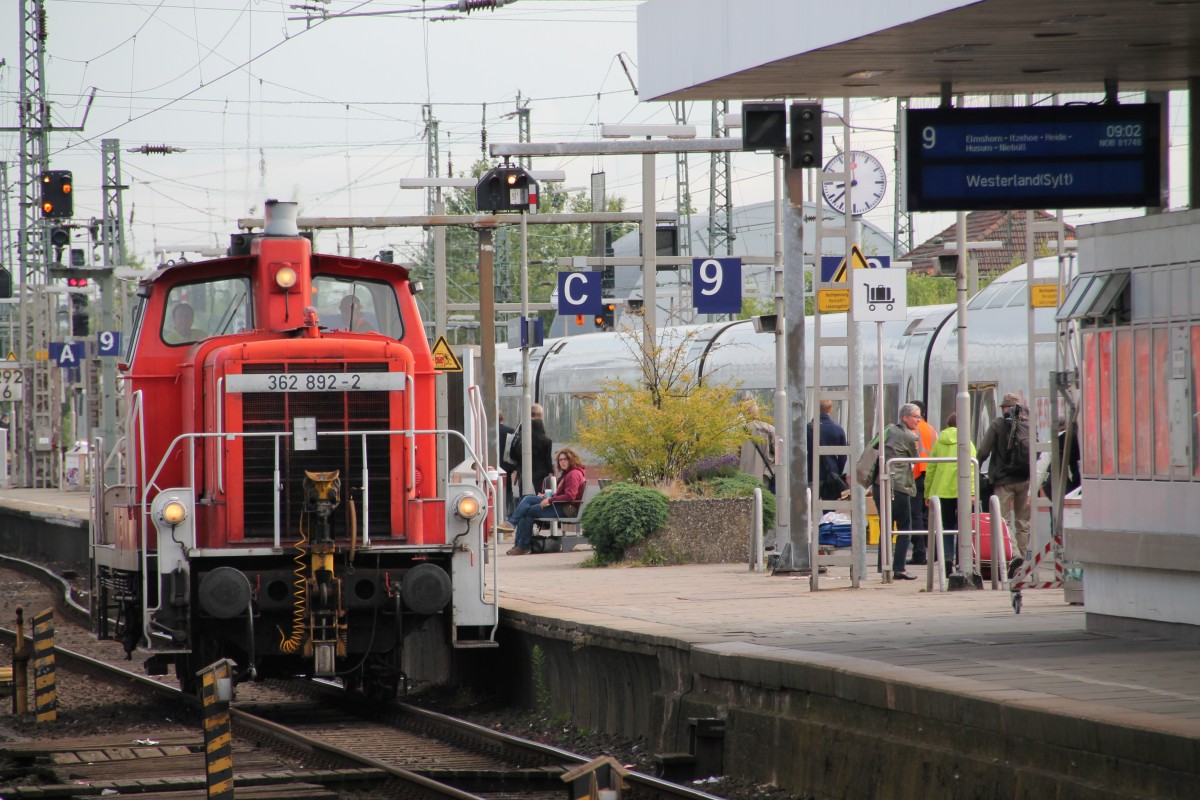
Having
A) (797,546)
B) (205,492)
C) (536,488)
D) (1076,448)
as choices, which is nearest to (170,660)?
(205,492)

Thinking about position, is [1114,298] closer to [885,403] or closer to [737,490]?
[737,490]

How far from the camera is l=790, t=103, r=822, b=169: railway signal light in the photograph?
625 inches

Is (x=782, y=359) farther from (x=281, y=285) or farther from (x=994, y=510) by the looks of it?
(x=281, y=285)

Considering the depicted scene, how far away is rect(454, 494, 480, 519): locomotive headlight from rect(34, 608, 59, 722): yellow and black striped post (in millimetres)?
3164

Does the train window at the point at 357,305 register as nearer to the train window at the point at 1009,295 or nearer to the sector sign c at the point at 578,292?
the sector sign c at the point at 578,292

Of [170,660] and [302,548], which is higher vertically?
[302,548]

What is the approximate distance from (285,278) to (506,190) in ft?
34.0

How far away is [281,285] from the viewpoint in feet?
41.1

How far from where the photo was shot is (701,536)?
19.0 m

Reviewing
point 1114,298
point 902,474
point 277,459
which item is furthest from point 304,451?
point 902,474

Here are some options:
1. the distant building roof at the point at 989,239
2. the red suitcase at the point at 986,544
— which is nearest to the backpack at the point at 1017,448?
the red suitcase at the point at 986,544

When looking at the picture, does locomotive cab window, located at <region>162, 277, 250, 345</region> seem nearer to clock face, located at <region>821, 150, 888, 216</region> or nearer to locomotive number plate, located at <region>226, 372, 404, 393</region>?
locomotive number plate, located at <region>226, 372, 404, 393</region>

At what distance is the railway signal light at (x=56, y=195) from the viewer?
27516mm

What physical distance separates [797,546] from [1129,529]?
610cm
